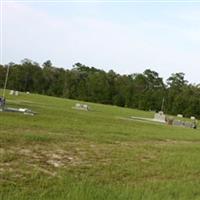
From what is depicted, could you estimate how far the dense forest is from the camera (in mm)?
111562

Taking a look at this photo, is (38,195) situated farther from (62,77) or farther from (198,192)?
(62,77)

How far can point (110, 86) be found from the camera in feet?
395

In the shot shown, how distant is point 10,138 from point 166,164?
4430mm

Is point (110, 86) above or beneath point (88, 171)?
above

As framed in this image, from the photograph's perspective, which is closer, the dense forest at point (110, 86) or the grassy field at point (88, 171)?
A: the grassy field at point (88, 171)

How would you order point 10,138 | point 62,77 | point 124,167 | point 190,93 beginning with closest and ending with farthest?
point 124,167, point 10,138, point 190,93, point 62,77

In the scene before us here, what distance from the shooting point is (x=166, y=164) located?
14.2 metres

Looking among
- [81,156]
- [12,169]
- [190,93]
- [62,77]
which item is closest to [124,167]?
[81,156]

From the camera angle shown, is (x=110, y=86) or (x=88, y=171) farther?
(x=110, y=86)

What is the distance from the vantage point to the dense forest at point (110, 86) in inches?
4392

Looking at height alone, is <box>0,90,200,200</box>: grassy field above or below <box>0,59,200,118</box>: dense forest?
below

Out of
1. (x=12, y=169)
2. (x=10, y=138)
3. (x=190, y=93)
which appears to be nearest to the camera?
(x=12, y=169)

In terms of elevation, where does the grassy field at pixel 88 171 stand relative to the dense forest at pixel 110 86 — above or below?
below

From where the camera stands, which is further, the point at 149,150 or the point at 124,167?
the point at 149,150
